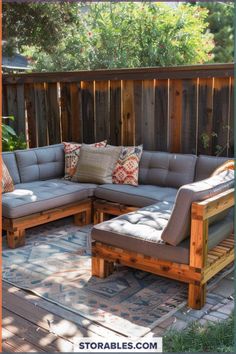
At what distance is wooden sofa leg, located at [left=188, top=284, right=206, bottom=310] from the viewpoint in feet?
9.25

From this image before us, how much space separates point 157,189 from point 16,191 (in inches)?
55.8

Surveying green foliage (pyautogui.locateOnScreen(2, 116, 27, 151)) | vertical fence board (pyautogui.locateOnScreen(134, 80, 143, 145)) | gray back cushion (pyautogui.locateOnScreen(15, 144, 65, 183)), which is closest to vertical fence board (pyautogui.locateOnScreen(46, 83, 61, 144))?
green foliage (pyautogui.locateOnScreen(2, 116, 27, 151))

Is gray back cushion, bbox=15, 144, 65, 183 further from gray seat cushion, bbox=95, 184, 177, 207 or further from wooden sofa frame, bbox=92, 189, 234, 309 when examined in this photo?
wooden sofa frame, bbox=92, 189, 234, 309

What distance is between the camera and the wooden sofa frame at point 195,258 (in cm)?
273

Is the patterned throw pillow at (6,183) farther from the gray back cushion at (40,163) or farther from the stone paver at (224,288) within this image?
the stone paver at (224,288)

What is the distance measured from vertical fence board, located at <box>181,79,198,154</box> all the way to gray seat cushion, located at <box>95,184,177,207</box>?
25.9 inches

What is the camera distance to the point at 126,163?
15.4 feet

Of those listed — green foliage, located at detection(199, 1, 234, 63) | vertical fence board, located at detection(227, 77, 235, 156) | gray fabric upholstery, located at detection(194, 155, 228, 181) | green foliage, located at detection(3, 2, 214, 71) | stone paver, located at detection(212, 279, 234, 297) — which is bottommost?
stone paver, located at detection(212, 279, 234, 297)

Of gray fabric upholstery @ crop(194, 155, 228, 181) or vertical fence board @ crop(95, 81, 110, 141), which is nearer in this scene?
gray fabric upholstery @ crop(194, 155, 228, 181)

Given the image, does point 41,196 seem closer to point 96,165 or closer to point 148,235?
point 96,165

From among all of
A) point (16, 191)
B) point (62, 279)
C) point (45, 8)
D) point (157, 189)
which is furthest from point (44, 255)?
point (45, 8)

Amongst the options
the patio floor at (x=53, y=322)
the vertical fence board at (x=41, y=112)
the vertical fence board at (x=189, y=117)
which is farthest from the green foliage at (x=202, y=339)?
the vertical fence board at (x=41, y=112)

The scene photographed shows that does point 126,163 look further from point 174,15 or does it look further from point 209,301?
point 174,15

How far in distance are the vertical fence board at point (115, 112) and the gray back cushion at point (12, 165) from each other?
130cm
